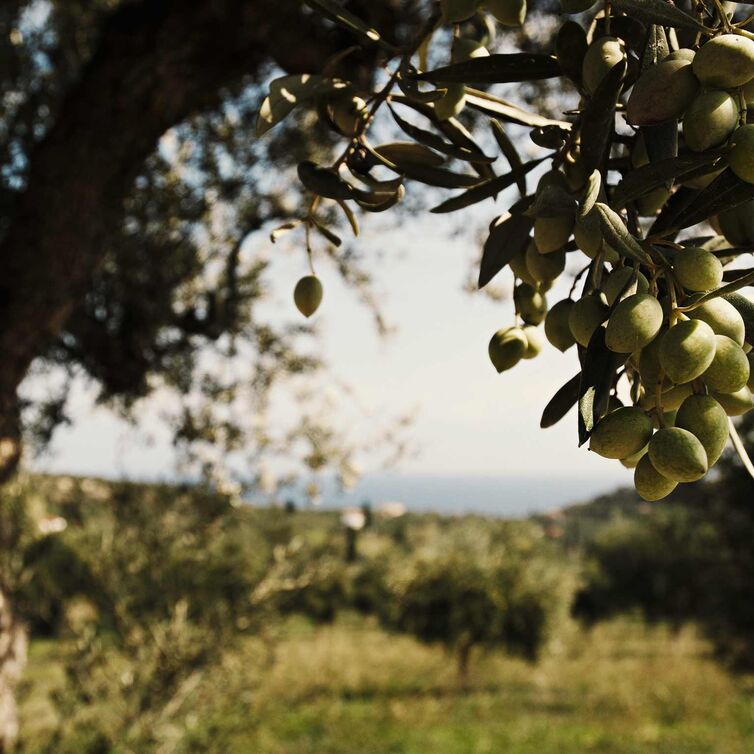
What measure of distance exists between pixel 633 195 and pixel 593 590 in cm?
1968

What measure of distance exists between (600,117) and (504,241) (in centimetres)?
12

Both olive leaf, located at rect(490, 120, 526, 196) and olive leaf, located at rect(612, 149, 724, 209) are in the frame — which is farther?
olive leaf, located at rect(490, 120, 526, 196)

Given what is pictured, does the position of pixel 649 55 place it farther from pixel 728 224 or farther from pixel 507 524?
pixel 507 524

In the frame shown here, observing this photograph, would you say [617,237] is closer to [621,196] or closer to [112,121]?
[621,196]

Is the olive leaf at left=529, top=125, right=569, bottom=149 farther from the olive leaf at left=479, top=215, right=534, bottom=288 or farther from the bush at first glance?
the bush

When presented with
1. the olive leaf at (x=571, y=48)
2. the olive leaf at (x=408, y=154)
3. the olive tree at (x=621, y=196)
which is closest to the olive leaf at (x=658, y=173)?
the olive tree at (x=621, y=196)

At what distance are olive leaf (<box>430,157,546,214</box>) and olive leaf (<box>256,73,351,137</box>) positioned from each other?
12 cm

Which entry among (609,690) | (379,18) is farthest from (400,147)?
(609,690)

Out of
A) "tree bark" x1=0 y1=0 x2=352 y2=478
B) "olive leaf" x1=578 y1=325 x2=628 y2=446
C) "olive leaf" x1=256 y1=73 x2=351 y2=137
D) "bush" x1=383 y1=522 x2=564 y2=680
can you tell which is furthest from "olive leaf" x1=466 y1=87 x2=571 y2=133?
"bush" x1=383 y1=522 x2=564 y2=680

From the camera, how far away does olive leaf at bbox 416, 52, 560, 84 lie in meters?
0.52

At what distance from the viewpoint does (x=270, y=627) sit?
3.98 meters

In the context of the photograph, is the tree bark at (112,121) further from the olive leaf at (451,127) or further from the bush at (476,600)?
the bush at (476,600)

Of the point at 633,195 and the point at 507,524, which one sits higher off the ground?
the point at 633,195

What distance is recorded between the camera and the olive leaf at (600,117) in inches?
17.7
